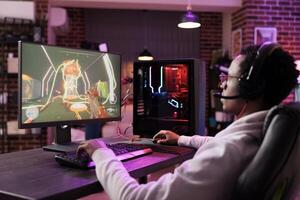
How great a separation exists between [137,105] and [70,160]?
893 mm

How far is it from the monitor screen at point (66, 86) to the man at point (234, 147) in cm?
58

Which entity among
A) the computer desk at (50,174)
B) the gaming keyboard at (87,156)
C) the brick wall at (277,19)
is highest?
the brick wall at (277,19)

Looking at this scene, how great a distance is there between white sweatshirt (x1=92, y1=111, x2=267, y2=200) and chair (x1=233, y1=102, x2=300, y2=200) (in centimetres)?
4

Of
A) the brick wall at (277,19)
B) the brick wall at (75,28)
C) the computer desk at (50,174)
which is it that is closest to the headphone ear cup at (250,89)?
the computer desk at (50,174)

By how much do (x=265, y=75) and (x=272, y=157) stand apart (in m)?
0.24

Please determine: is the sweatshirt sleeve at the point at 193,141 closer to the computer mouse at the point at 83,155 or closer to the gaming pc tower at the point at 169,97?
the gaming pc tower at the point at 169,97

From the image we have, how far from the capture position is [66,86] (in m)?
1.74

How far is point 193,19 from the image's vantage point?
454 centimetres

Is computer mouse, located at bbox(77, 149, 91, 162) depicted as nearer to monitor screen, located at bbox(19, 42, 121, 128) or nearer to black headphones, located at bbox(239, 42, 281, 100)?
monitor screen, located at bbox(19, 42, 121, 128)

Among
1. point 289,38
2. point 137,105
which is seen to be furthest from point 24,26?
point 289,38

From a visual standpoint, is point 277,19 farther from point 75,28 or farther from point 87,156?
point 87,156

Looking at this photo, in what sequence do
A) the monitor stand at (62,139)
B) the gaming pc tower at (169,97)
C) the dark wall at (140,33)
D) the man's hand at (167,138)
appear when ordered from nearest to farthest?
the monitor stand at (62,139), the man's hand at (167,138), the gaming pc tower at (169,97), the dark wall at (140,33)

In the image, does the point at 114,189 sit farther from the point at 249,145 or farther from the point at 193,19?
the point at 193,19

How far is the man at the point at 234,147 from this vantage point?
961 millimetres
